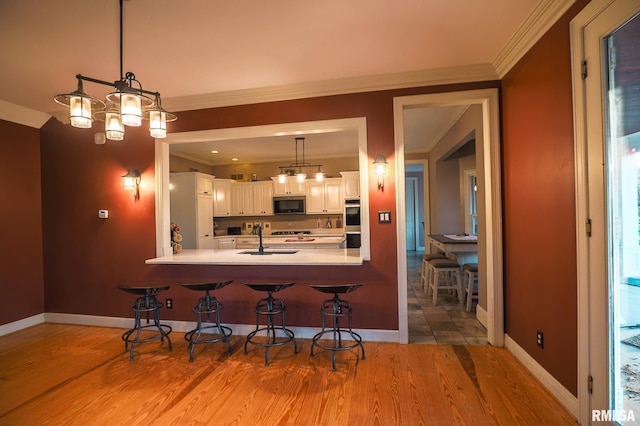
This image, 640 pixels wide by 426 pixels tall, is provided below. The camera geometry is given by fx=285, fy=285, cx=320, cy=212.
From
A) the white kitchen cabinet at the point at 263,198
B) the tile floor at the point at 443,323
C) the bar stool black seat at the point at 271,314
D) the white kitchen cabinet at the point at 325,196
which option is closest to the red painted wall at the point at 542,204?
the tile floor at the point at 443,323

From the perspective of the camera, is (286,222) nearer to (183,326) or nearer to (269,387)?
(183,326)

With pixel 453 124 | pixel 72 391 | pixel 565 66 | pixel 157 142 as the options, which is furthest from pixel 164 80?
pixel 453 124

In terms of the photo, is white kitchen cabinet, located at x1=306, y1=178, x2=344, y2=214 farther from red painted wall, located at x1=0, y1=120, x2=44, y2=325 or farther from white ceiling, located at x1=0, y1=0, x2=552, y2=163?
red painted wall, located at x1=0, y1=120, x2=44, y2=325

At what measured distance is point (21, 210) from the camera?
3.43 m

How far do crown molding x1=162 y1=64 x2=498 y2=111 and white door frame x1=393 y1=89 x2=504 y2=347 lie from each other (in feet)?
0.46

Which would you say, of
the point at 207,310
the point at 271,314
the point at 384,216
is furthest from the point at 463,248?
the point at 207,310

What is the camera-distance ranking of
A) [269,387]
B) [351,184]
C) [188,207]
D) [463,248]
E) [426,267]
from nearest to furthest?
[269,387] < [463,248] < [426,267] < [188,207] < [351,184]

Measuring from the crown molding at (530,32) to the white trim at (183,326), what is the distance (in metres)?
2.62

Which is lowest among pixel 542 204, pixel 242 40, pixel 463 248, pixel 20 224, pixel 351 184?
pixel 463 248

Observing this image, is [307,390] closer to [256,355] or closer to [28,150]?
[256,355]

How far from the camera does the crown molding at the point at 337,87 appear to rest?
2.65 meters

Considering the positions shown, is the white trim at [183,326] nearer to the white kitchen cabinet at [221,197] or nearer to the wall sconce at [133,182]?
the wall sconce at [133,182]

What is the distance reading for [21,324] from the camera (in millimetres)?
3379

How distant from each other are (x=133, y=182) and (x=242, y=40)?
2.14m
